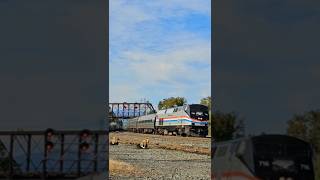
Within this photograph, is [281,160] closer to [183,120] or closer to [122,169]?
[122,169]

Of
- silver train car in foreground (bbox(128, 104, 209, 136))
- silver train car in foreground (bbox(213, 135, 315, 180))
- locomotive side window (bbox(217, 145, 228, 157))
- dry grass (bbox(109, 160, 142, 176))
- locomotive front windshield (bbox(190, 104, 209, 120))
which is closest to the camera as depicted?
silver train car in foreground (bbox(213, 135, 315, 180))

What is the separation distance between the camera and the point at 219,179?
1625cm

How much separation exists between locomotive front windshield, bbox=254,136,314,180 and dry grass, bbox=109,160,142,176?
837 cm

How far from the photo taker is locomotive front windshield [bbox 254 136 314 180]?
12.6m

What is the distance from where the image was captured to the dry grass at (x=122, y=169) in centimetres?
2041

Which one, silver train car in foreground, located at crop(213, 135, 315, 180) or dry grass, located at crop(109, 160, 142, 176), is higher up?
silver train car in foreground, located at crop(213, 135, 315, 180)

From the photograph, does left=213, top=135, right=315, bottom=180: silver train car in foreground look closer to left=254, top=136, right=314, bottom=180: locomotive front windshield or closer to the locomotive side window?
left=254, top=136, right=314, bottom=180: locomotive front windshield

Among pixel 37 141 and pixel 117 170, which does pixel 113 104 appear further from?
pixel 37 141

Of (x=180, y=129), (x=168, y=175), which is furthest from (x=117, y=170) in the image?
(x=180, y=129)

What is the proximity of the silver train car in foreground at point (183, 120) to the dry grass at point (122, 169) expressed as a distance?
1110 cm

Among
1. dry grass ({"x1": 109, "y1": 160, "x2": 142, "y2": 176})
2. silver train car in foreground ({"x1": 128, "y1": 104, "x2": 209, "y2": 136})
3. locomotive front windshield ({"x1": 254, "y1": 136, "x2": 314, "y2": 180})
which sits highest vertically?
silver train car in foreground ({"x1": 128, "y1": 104, "x2": 209, "y2": 136})

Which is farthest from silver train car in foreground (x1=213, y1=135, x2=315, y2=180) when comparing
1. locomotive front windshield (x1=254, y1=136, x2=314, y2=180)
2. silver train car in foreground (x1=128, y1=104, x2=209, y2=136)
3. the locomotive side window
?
silver train car in foreground (x1=128, y1=104, x2=209, y2=136)

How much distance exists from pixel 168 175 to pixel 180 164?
223 centimetres

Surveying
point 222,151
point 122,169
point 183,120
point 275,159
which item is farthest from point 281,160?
point 183,120
